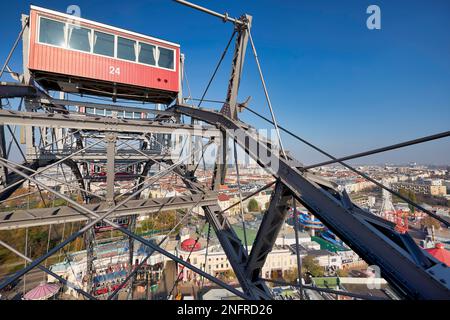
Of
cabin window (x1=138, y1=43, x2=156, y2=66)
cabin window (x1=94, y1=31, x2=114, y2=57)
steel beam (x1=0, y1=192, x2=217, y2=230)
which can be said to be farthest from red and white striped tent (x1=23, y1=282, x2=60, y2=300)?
cabin window (x1=138, y1=43, x2=156, y2=66)

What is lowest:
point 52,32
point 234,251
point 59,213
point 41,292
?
point 41,292

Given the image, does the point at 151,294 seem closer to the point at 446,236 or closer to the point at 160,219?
the point at 160,219

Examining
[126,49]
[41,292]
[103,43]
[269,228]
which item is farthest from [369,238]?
[41,292]

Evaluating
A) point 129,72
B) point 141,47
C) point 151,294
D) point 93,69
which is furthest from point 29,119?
point 151,294

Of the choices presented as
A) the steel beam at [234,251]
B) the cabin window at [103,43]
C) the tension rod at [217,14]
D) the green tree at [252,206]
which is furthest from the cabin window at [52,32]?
the green tree at [252,206]

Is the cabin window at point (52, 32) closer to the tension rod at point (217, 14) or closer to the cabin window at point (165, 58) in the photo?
the cabin window at point (165, 58)

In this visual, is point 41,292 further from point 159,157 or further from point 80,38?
point 80,38

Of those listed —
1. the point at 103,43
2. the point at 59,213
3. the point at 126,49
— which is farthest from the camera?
the point at 126,49
